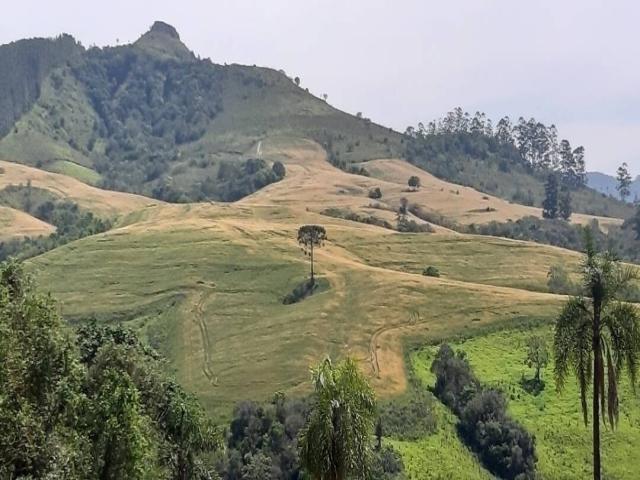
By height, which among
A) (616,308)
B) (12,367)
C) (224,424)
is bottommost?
(224,424)

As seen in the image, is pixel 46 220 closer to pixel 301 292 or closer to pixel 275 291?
pixel 275 291

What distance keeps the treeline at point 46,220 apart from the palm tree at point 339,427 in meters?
92.1

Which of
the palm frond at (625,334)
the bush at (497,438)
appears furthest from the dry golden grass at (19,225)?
the palm frond at (625,334)

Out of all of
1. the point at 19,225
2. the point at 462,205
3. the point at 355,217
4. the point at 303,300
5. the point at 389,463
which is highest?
the point at 462,205

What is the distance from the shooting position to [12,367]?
24.3m

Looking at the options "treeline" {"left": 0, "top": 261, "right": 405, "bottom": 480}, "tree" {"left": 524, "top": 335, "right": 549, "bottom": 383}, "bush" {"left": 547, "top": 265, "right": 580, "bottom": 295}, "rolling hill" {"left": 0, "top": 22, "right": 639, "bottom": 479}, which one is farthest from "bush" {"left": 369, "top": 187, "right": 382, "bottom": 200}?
"treeline" {"left": 0, "top": 261, "right": 405, "bottom": 480}

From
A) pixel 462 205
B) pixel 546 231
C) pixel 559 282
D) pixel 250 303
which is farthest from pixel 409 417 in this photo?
pixel 462 205

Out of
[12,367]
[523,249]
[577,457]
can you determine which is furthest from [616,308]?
[523,249]

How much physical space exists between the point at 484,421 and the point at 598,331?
4378 centimetres

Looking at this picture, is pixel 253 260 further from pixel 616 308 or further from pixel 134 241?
pixel 616 308

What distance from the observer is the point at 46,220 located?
175 meters

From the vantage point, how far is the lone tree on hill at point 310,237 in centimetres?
10481

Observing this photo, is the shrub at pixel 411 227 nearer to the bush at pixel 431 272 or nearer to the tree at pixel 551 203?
the bush at pixel 431 272

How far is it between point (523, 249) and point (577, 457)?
61268 mm
